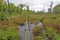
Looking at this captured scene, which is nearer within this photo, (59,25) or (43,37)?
(43,37)

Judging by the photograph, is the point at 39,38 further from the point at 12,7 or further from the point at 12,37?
the point at 12,7

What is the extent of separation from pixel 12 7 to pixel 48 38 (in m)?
28.5

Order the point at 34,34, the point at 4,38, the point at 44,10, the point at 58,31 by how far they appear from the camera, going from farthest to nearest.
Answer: the point at 44,10
the point at 58,31
the point at 34,34
the point at 4,38

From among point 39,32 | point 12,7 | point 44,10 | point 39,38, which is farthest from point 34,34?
point 44,10

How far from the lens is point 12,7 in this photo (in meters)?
48.6

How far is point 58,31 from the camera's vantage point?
84.0 feet

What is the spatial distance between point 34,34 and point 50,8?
37.7m

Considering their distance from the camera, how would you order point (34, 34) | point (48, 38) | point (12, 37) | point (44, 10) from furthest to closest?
point (44, 10) < point (34, 34) < point (48, 38) < point (12, 37)

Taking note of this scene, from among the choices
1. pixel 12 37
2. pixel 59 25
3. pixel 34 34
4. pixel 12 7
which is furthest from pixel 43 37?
pixel 12 7

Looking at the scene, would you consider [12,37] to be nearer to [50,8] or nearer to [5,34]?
[5,34]

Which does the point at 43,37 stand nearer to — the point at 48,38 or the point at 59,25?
the point at 48,38

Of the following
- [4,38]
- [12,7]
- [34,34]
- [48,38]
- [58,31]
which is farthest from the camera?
[12,7]

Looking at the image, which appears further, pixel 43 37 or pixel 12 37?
pixel 43 37

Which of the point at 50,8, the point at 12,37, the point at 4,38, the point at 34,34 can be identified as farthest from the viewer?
the point at 50,8
